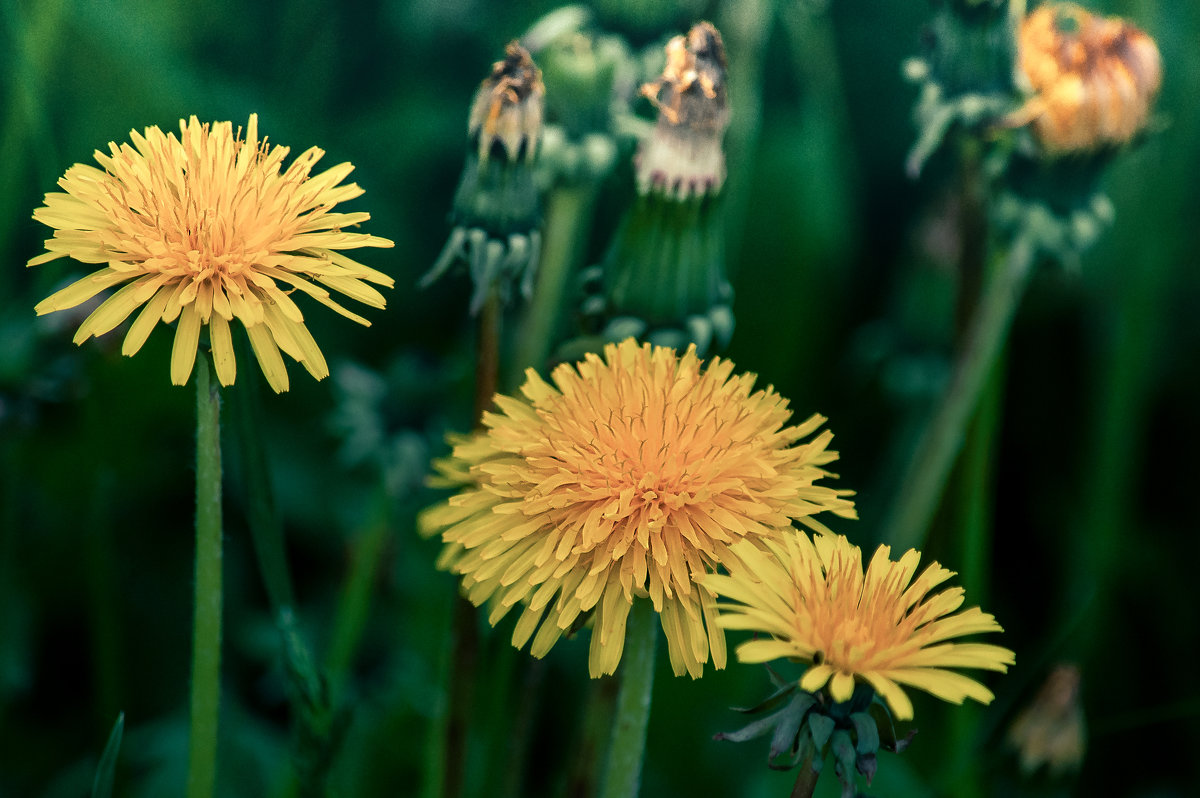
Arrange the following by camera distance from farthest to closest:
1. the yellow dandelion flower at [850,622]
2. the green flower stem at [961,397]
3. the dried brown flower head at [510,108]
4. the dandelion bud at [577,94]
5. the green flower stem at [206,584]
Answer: the green flower stem at [961,397] < the dandelion bud at [577,94] < the dried brown flower head at [510,108] < the green flower stem at [206,584] < the yellow dandelion flower at [850,622]

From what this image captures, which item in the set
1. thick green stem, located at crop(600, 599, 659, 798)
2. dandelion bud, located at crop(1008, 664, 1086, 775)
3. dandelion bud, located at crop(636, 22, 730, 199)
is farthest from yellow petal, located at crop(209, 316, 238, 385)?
dandelion bud, located at crop(1008, 664, 1086, 775)

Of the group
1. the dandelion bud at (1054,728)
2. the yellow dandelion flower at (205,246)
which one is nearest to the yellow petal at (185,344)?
the yellow dandelion flower at (205,246)

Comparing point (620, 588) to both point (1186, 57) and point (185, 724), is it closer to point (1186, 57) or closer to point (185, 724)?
point (185, 724)

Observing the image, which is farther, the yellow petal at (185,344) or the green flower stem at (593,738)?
the green flower stem at (593,738)

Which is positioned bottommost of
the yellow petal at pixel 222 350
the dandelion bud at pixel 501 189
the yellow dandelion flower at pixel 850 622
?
the yellow dandelion flower at pixel 850 622

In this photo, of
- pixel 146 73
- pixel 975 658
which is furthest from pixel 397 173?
pixel 975 658

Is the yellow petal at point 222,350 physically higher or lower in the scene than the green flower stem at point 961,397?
lower

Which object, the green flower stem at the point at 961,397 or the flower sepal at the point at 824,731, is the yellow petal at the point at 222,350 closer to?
the flower sepal at the point at 824,731

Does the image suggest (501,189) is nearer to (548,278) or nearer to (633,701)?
(548,278)
